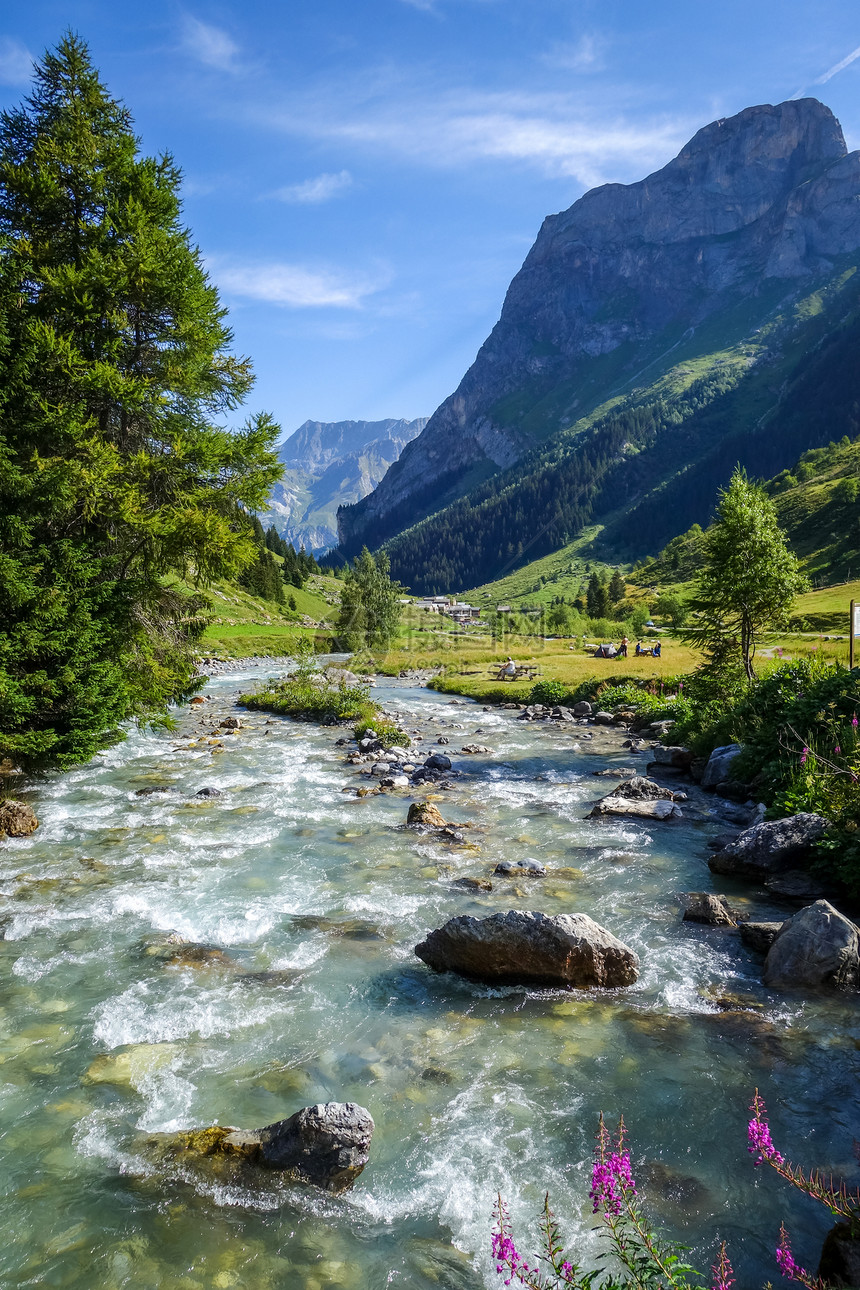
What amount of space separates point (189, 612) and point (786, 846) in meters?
17.2

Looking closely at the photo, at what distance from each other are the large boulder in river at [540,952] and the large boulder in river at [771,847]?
4796 mm

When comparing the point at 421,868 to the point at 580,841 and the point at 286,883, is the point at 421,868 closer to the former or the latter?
the point at 286,883

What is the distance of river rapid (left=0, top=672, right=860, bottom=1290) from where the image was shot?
5223mm

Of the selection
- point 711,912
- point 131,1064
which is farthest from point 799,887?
point 131,1064

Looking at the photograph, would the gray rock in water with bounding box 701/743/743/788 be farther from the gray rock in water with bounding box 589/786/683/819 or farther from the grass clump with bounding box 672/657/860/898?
the gray rock in water with bounding box 589/786/683/819

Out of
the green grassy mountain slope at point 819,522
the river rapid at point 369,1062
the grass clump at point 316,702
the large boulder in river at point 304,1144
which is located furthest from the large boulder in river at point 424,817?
the green grassy mountain slope at point 819,522

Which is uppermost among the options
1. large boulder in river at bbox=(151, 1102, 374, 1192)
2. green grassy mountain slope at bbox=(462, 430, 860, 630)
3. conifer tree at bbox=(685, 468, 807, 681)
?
green grassy mountain slope at bbox=(462, 430, 860, 630)

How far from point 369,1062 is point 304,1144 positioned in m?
1.62

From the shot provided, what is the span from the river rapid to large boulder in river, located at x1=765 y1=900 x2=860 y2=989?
1.04ft

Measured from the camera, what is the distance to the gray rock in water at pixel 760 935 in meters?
9.62

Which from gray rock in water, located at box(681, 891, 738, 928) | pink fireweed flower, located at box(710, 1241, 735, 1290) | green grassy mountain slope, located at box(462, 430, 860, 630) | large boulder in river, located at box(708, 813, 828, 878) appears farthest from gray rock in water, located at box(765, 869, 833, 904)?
green grassy mountain slope, located at box(462, 430, 860, 630)

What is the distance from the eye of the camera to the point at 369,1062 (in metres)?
7.41

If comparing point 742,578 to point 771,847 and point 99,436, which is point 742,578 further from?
point 99,436

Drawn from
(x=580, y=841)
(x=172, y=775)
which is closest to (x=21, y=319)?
(x=172, y=775)
